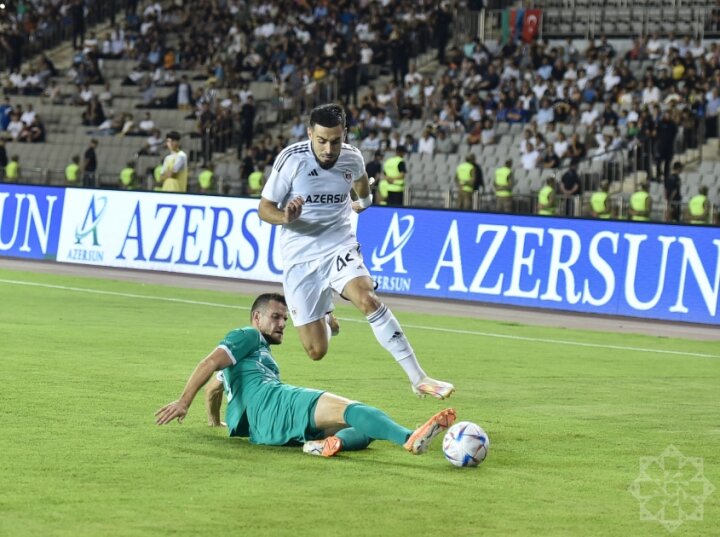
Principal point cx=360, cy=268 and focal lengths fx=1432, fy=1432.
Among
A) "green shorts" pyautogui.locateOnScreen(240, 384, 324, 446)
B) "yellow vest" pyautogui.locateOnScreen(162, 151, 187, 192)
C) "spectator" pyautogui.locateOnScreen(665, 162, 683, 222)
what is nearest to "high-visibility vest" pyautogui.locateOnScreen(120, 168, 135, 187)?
"yellow vest" pyautogui.locateOnScreen(162, 151, 187, 192)

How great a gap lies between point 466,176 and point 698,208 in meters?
6.02

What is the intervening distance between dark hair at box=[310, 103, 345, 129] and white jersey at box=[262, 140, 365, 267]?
43 centimetres

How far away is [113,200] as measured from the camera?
1082 inches

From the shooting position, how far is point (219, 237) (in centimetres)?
2583

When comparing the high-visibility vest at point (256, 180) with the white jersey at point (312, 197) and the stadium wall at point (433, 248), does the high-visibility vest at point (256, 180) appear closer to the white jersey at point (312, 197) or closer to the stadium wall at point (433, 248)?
the stadium wall at point (433, 248)

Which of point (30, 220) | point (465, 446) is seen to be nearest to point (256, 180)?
point (30, 220)

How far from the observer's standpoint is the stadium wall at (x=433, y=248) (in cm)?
2073

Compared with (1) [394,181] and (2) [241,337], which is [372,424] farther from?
(1) [394,181]

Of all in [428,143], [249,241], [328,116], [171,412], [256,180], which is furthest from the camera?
[428,143]

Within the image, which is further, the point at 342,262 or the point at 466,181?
the point at 466,181

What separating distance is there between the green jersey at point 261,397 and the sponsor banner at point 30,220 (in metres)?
19.3

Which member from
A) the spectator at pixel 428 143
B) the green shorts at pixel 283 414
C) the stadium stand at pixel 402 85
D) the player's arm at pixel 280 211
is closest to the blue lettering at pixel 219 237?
the stadium stand at pixel 402 85

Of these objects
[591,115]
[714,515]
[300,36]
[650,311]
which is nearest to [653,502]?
[714,515]

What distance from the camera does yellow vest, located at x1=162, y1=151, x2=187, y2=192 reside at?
27.4m
